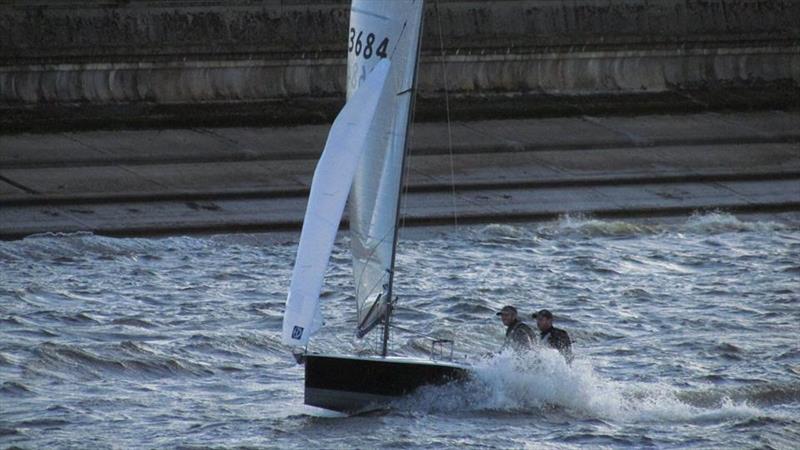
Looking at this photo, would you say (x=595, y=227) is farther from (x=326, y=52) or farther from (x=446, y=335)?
(x=446, y=335)

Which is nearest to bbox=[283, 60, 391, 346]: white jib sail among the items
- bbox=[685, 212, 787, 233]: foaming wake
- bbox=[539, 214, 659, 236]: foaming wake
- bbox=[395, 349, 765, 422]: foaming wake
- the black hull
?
the black hull

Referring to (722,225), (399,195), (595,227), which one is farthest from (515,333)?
(722,225)

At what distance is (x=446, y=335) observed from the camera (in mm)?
26984

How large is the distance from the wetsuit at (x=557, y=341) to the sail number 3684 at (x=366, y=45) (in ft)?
12.0

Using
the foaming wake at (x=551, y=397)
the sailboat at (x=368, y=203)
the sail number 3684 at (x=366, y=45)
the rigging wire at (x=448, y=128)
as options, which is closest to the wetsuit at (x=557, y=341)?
the foaming wake at (x=551, y=397)

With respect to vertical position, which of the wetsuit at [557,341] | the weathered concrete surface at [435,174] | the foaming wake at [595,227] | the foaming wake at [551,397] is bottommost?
the foaming wake at [551,397]

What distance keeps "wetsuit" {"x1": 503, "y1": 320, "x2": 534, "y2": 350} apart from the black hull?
0.86 meters

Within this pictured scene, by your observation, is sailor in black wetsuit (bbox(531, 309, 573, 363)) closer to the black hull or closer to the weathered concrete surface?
the black hull

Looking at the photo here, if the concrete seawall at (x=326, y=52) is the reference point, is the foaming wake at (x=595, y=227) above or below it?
below

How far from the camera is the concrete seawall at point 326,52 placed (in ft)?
124

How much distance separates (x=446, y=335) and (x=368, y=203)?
5938mm

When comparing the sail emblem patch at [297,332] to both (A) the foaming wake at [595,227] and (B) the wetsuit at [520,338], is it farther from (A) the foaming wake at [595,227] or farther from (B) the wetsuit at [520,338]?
(A) the foaming wake at [595,227]

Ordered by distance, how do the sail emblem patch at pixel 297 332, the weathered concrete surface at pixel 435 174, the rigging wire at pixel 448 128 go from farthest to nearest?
the rigging wire at pixel 448 128 < the weathered concrete surface at pixel 435 174 < the sail emblem patch at pixel 297 332

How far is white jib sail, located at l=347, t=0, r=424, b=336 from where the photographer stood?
69.2 ft
